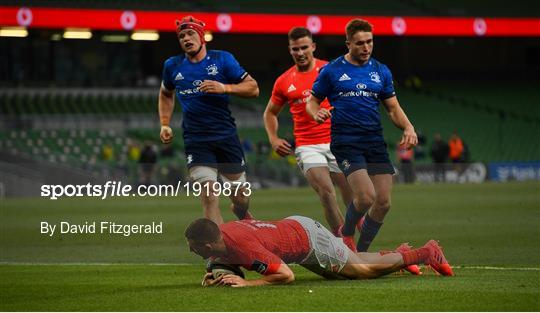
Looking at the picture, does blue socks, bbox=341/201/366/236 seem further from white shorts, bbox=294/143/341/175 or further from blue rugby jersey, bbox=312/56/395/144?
white shorts, bbox=294/143/341/175

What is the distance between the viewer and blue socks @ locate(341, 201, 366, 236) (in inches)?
456

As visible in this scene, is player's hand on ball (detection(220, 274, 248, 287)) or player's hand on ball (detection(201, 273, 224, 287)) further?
player's hand on ball (detection(201, 273, 224, 287))

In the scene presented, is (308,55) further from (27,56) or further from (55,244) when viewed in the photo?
(27,56)

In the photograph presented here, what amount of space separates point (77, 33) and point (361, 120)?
3189 cm

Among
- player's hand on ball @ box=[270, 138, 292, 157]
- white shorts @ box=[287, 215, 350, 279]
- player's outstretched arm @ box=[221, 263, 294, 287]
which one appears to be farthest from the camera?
player's hand on ball @ box=[270, 138, 292, 157]

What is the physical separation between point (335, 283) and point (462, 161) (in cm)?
2919

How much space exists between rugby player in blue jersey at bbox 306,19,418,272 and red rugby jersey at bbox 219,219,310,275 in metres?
1.90

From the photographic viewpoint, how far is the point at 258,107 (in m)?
43.4

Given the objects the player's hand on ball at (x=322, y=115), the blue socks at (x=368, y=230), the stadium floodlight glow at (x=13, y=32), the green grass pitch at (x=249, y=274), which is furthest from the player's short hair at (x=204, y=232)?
the stadium floodlight glow at (x=13, y=32)

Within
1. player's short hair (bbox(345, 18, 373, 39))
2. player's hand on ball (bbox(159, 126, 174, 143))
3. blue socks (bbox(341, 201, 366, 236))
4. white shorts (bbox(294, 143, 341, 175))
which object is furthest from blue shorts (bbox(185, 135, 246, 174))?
player's short hair (bbox(345, 18, 373, 39))

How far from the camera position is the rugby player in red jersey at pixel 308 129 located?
41.7 feet

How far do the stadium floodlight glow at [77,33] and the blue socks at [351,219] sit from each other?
1178 inches

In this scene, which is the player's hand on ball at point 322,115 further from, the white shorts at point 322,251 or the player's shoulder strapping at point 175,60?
the player's shoulder strapping at point 175,60

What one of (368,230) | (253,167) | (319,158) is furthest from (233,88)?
(253,167)
